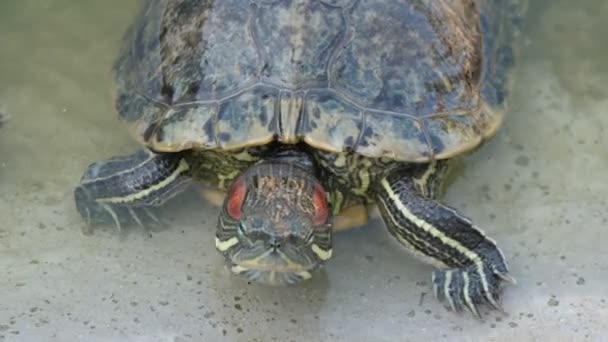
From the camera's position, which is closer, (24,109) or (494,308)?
(494,308)

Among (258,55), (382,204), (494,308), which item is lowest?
(494,308)

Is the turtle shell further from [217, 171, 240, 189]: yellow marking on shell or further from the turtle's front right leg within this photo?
[217, 171, 240, 189]: yellow marking on shell

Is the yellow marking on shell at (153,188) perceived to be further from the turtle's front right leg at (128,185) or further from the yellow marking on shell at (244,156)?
the yellow marking on shell at (244,156)

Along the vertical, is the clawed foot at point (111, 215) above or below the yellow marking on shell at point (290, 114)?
below

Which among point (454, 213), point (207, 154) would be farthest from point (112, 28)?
point (454, 213)

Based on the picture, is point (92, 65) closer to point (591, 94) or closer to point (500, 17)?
point (500, 17)

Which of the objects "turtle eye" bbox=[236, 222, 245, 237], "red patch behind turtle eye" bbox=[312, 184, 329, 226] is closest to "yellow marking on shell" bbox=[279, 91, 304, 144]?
"red patch behind turtle eye" bbox=[312, 184, 329, 226]

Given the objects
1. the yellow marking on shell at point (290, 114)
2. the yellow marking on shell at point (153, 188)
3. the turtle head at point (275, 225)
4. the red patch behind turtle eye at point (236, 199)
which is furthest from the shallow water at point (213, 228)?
the yellow marking on shell at point (290, 114)
